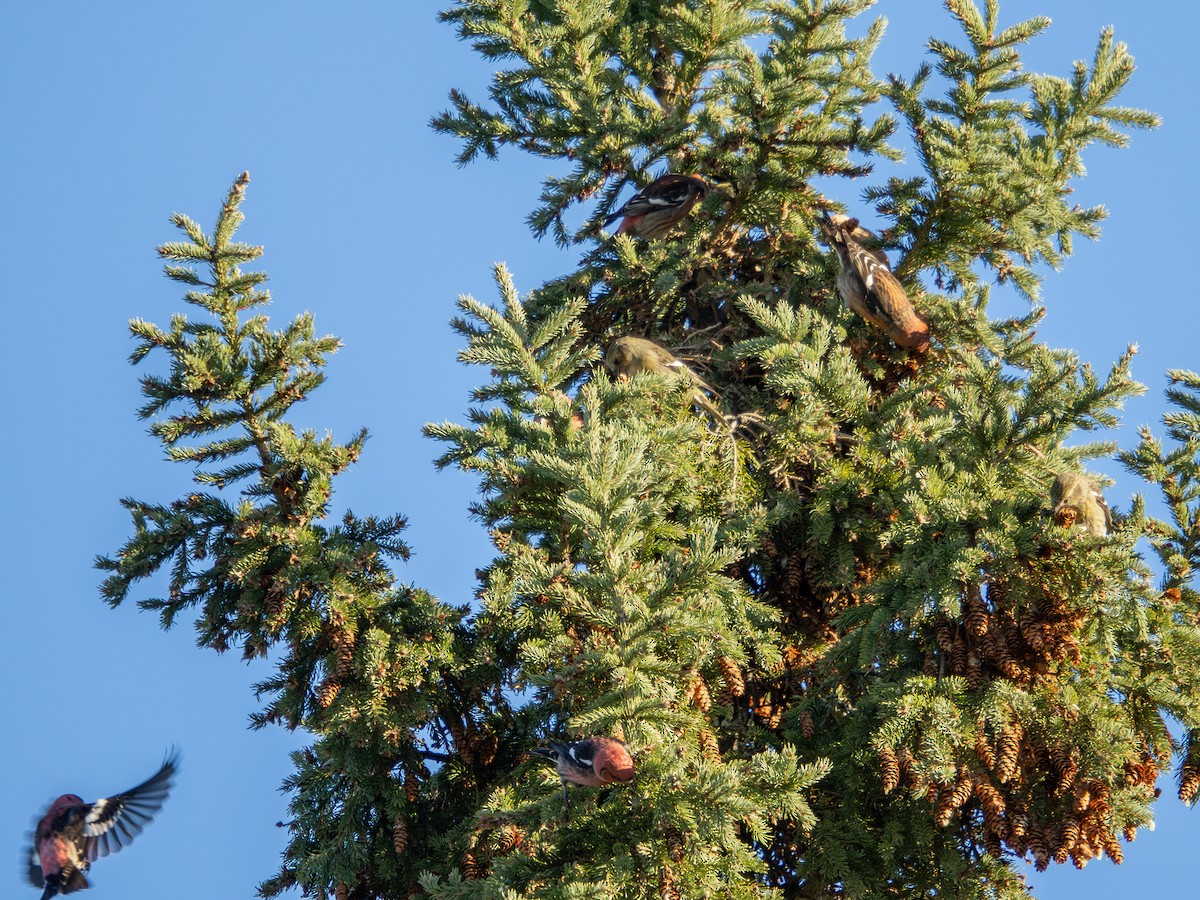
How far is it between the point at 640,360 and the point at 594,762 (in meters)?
3.13

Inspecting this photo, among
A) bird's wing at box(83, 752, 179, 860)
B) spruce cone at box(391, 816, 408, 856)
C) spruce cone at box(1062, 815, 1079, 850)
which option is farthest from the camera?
bird's wing at box(83, 752, 179, 860)

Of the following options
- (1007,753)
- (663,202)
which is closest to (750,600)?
(1007,753)

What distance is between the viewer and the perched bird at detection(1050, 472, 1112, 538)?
17.5 ft

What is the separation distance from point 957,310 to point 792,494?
1.81m

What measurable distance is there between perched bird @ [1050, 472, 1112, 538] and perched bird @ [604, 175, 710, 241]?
2905mm

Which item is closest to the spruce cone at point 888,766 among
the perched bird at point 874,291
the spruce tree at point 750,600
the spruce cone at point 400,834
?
the spruce tree at point 750,600

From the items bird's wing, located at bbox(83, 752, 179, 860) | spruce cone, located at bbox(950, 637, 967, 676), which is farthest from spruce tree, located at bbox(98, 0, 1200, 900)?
bird's wing, located at bbox(83, 752, 179, 860)

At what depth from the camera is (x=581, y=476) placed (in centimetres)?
463

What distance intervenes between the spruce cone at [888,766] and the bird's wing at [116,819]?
3.80 meters

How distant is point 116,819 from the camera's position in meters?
6.62

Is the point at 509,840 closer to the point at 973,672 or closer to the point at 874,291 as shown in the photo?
the point at 973,672

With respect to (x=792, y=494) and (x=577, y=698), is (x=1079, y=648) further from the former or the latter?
(x=577, y=698)

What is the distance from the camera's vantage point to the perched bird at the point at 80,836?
6.62 meters

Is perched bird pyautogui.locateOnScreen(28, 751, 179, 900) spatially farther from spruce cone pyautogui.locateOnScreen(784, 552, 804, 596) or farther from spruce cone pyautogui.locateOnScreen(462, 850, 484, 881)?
spruce cone pyautogui.locateOnScreen(784, 552, 804, 596)
